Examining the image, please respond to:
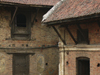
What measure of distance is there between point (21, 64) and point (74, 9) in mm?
5867

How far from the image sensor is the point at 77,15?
9266 mm

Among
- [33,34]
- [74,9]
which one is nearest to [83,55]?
[74,9]

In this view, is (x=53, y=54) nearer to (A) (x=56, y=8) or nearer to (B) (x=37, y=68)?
(B) (x=37, y=68)

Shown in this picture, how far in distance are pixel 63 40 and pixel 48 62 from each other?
3.66 metres

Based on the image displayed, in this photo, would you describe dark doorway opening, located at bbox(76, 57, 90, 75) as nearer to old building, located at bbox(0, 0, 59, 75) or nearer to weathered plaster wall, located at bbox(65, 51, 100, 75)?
weathered plaster wall, located at bbox(65, 51, 100, 75)

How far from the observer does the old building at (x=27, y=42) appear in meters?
13.7

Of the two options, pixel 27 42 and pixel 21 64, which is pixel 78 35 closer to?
pixel 27 42

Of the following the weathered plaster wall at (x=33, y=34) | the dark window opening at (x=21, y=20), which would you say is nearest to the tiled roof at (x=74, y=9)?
the weathered plaster wall at (x=33, y=34)

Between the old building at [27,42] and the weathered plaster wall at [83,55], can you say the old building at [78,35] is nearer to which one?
the weathered plaster wall at [83,55]

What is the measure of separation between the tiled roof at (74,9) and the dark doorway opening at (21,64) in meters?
4.27

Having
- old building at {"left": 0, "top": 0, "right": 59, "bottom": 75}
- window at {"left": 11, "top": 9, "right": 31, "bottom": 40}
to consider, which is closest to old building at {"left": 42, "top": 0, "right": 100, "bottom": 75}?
old building at {"left": 0, "top": 0, "right": 59, "bottom": 75}

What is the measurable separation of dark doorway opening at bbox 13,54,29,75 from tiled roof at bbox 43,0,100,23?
4266mm

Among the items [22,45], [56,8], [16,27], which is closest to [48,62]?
[22,45]

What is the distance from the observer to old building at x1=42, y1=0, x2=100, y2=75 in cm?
950
